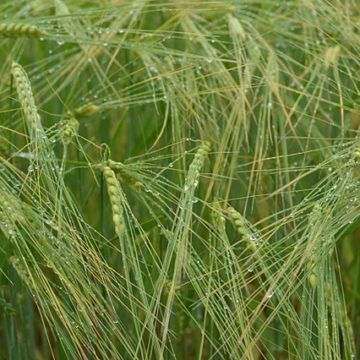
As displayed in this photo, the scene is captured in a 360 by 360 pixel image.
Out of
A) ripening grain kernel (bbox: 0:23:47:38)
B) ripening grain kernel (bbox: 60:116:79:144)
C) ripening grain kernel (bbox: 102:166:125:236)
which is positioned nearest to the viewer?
ripening grain kernel (bbox: 102:166:125:236)

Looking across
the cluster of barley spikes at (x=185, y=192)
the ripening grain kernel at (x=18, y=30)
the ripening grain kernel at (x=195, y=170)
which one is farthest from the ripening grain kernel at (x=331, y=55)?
the ripening grain kernel at (x=18, y=30)

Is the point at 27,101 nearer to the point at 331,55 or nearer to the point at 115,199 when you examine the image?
the point at 115,199

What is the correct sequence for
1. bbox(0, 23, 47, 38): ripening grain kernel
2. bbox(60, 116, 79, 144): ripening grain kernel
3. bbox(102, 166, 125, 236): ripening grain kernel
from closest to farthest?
bbox(102, 166, 125, 236): ripening grain kernel
bbox(60, 116, 79, 144): ripening grain kernel
bbox(0, 23, 47, 38): ripening grain kernel

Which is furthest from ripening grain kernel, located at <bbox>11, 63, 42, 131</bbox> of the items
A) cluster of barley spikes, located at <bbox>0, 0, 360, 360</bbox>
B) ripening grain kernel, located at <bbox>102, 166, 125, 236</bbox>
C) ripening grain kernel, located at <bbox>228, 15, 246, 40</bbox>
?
ripening grain kernel, located at <bbox>228, 15, 246, 40</bbox>

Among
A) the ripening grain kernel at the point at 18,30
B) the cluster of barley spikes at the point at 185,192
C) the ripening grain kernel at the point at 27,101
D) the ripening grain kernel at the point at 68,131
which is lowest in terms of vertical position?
the cluster of barley spikes at the point at 185,192

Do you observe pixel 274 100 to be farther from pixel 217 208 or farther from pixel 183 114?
pixel 217 208

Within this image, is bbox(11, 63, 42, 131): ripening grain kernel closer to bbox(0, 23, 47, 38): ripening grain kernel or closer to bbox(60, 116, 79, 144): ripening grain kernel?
bbox(60, 116, 79, 144): ripening grain kernel

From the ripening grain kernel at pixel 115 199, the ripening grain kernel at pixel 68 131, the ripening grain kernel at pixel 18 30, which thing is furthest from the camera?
the ripening grain kernel at pixel 18 30

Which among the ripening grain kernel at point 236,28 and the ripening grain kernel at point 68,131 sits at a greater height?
the ripening grain kernel at point 236,28

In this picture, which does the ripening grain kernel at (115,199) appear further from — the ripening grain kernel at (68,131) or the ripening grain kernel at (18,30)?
the ripening grain kernel at (18,30)
